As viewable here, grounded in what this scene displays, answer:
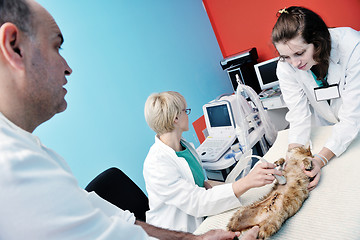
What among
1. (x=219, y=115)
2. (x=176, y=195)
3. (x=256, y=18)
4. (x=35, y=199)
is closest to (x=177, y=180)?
(x=176, y=195)

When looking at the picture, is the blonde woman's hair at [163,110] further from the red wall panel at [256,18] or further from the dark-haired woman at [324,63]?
the red wall panel at [256,18]

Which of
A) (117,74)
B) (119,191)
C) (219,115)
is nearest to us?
(119,191)

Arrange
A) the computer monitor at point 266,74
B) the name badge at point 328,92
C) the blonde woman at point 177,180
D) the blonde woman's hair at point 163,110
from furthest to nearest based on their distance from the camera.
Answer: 1. the computer monitor at point 266,74
2. the blonde woman's hair at point 163,110
3. the name badge at point 328,92
4. the blonde woman at point 177,180

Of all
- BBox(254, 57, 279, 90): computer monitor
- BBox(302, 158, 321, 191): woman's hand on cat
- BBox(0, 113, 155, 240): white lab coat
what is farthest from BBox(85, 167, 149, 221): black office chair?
BBox(254, 57, 279, 90): computer monitor

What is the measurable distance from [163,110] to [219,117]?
108 centimetres

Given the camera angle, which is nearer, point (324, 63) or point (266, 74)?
point (324, 63)

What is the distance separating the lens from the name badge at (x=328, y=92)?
4.36 ft

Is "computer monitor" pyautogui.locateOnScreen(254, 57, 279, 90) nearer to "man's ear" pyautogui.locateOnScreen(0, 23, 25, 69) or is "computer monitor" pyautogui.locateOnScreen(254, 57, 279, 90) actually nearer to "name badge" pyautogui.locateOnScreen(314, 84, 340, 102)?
"name badge" pyautogui.locateOnScreen(314, 84, 340, 102)

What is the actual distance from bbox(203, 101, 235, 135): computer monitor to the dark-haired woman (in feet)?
2.96

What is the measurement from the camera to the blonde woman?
114cm

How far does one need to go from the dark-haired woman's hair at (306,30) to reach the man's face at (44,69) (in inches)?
48.7

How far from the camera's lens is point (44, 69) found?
553 mm

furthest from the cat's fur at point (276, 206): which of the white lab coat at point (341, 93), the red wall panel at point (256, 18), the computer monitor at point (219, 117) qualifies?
the red wall panel at point (256, 18)

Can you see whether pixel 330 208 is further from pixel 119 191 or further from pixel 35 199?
pixel 119 191
